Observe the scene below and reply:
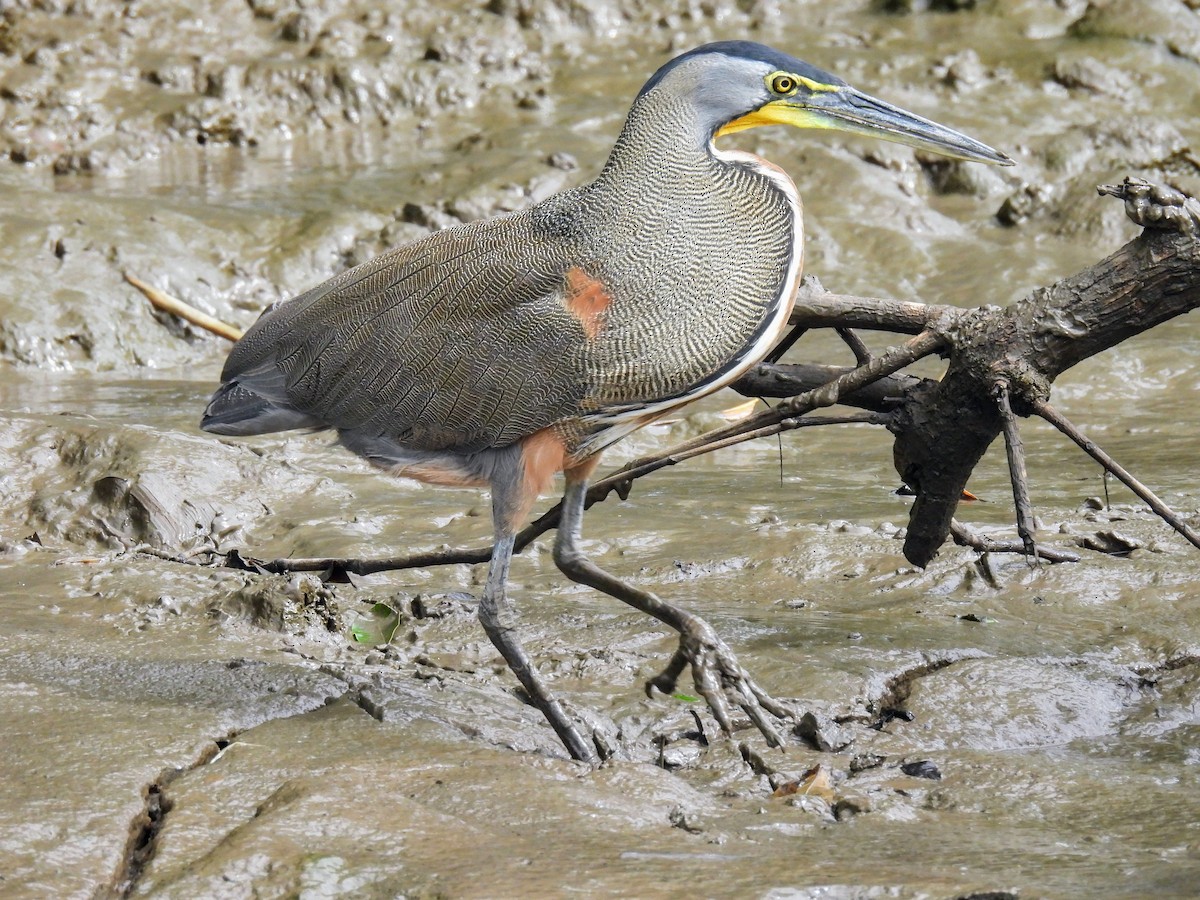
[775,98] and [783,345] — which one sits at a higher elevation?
[775,98]

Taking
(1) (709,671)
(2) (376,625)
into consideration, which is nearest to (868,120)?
(1) (709,671)

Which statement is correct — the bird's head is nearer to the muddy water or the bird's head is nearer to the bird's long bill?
the bird's long bill

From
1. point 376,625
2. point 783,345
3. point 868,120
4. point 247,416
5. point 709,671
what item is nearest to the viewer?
point 709,671

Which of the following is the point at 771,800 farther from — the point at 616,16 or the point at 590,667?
the point at 616,16

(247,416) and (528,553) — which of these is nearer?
(247,416)

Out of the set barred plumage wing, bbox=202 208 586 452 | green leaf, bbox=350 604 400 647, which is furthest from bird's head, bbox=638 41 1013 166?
green leaf, bbox=350 604 400 647

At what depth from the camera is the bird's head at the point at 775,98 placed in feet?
13.2

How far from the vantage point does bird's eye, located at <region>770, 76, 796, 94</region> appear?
160 inches

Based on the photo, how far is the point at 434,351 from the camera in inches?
157

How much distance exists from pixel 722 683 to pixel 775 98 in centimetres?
169

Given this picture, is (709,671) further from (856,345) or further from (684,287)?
(856,345)

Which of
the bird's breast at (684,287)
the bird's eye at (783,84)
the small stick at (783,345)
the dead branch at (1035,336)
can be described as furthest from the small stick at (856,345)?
the bird's eye at (783,84)

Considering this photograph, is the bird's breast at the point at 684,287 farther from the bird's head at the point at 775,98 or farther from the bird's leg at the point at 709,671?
the bird's leg at the point at 709,671

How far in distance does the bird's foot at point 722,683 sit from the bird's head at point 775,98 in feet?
4.74
